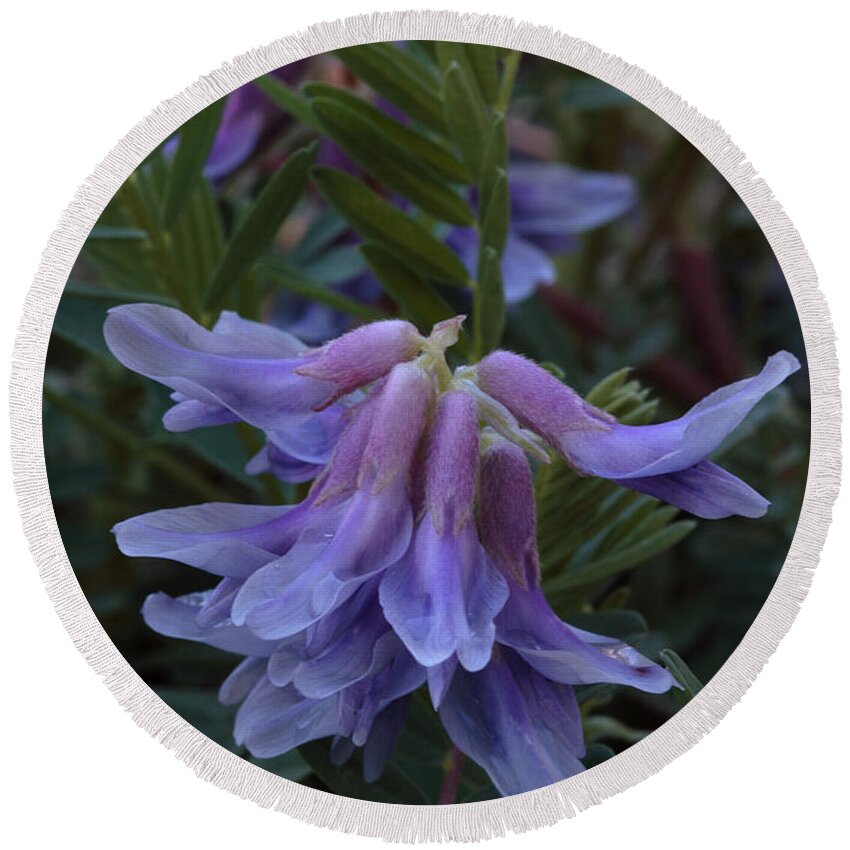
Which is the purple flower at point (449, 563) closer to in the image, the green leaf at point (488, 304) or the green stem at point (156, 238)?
the green leaf at point (488, 304)

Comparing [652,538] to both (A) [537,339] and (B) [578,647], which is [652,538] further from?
(A) [537,339]

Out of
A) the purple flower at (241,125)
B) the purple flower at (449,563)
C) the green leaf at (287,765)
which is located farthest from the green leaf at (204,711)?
the purple flower at (241,125)

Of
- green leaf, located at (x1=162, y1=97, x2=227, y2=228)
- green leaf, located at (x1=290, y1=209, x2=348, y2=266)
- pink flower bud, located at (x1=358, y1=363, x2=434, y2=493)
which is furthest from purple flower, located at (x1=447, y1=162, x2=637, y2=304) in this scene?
pink flower bud, located at (x1=358, y1=363, x2=434, y2=493)

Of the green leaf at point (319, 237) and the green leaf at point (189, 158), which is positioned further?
the green leaf at point (319, 237)

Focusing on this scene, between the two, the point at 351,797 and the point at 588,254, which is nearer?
the point at 351,797

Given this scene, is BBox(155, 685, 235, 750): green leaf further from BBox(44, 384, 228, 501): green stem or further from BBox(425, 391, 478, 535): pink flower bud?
BBox(425, 391, 478, 535): pink flower bud

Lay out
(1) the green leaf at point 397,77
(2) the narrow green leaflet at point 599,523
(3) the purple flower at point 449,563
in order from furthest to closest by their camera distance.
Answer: (1) the green leaf at point 397,77 → (2) the narrow green leaflet at point 599,523 → (3) the purple flower at point 449,563

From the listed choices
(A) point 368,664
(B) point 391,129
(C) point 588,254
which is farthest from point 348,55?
(C) point 588,254
